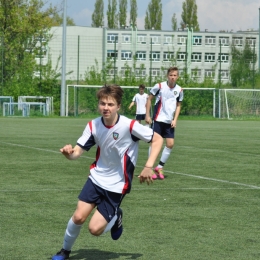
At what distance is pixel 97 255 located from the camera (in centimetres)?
617

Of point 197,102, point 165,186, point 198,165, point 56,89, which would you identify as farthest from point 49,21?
point 165,186

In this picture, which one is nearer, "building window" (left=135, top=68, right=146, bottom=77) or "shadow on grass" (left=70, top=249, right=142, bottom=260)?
"shadow on grass" (left=70, top=249, right=142, bottom=260)

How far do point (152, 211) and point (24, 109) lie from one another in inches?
1382

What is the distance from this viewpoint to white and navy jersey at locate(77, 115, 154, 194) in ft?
20.1

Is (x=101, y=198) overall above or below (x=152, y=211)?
above

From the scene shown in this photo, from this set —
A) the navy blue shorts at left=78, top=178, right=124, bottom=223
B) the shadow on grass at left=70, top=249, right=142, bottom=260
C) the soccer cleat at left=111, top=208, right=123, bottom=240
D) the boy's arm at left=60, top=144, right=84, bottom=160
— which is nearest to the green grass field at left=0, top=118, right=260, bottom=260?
the shadow on grass at left=70, top=249, right=142, bottom=260

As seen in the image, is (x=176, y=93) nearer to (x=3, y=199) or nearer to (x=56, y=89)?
(x=3, y=199)

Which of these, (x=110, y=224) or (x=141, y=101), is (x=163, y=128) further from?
(x=141, y=101)

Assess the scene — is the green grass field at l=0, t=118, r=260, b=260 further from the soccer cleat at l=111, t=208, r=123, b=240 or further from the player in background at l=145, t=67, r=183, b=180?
the player in background at l=145, t=67, r=183, b=180

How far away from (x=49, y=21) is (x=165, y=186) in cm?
4131

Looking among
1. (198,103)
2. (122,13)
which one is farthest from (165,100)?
(122,13)

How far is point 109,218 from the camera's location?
604cm

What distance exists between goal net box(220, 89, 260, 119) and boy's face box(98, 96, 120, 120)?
3790 centimetres

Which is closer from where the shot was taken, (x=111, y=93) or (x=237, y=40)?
(x=111, y=93)
